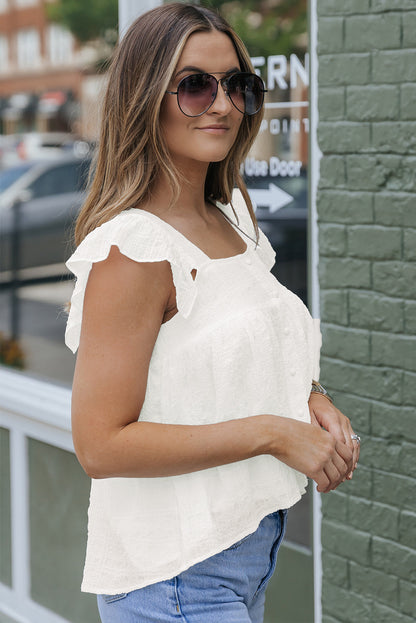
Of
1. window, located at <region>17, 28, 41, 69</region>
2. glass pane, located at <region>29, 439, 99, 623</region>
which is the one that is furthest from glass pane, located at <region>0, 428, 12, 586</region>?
window, located at <region>17, 28, 41, 69</region>

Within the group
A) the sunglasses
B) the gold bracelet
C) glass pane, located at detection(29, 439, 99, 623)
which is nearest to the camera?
the sunglasses

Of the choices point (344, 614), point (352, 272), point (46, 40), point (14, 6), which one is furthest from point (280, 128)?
point (46, 40)

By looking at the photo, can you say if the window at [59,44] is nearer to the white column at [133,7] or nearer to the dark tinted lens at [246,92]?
the white column at [133,7]

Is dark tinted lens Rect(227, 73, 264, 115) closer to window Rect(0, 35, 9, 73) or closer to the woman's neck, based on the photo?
the woman's neck

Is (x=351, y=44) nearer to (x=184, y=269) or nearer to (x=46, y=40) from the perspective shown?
(x=184, y=269)

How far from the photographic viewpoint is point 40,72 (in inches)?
632

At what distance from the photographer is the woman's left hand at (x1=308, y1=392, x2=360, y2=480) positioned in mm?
1443

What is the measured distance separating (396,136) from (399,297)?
0.44 m

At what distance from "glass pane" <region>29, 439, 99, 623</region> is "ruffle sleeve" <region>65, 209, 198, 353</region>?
1841mm

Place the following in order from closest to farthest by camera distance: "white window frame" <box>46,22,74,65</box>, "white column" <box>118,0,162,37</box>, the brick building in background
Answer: "white column" <box>118,0,162,37</box> < the brick building in background < "white window frame" <box>46,22,74,65</box>

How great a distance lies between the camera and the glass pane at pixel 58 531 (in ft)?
10.2

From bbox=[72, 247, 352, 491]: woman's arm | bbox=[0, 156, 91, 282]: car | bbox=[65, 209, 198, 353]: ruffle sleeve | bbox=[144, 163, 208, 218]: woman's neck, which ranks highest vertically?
bbox=[144, 163, 208, 218]: woman's neck

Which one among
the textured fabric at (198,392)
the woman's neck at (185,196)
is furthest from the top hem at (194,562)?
the woman's neck at (185,196)

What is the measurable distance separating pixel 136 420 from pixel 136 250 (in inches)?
10.1
